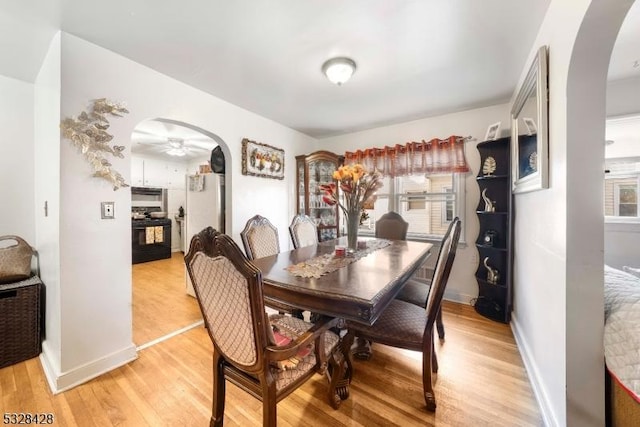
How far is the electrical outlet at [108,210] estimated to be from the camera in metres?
1.79

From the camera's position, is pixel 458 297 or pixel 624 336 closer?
pixel 624 336

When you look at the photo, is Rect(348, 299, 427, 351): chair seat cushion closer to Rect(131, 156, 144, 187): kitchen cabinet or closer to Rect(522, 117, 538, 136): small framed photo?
Rect(522, 117, 538, 136): small framed photo

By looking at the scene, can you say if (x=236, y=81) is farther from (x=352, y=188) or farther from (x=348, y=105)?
(x=352, y=188)

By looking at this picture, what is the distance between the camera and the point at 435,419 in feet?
4.47

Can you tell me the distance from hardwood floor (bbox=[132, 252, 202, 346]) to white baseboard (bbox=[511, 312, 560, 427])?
9.33ft

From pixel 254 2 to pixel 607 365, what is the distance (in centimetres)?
248

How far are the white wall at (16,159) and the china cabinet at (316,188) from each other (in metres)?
2.83

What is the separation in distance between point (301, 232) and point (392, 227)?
1190mm

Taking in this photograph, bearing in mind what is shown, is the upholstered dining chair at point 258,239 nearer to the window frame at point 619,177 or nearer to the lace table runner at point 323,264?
the lace table runner at point 323,264

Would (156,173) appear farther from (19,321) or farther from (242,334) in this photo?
(242,334)

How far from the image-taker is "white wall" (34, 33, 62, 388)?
1653mm

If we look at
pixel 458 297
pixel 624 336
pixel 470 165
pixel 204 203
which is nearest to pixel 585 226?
pixel 624 336

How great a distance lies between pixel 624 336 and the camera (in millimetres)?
967

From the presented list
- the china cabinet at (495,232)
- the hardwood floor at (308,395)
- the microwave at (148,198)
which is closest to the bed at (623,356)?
the hardwood floor at (308,395)
